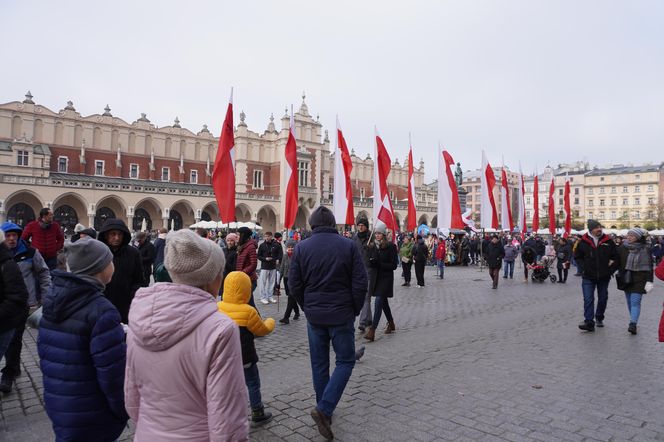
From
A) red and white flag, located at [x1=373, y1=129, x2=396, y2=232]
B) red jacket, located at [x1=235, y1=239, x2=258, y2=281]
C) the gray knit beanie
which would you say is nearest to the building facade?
red and white flag, located at [x1=373, y1=129, x2=396, y2=232]

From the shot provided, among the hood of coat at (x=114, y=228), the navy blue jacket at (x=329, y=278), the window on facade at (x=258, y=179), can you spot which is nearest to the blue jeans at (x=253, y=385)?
the navy blue jacket at (x=329, y=278)

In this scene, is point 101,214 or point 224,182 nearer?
point 224,182

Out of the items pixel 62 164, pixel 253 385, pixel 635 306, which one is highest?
pixel 62 164

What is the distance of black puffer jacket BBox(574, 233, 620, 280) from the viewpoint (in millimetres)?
7316

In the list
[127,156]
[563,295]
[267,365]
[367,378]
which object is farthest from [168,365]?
[127,156]

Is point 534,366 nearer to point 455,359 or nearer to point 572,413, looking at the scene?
point 455,359

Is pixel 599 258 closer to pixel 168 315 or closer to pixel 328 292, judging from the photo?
pixel 328 292

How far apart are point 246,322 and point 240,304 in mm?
159

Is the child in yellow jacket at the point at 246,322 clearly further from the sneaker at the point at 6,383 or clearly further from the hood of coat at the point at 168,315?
the sneaker at the point at 6,383

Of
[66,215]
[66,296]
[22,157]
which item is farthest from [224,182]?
[22,157]

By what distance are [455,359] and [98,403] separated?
4.43 metres

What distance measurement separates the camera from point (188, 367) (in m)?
1.74

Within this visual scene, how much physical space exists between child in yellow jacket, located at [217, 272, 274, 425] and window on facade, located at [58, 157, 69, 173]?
41479 mm

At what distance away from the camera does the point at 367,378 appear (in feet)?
15.9
